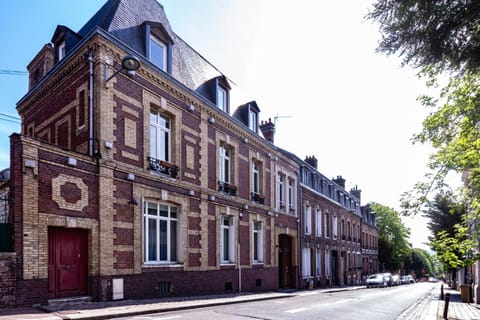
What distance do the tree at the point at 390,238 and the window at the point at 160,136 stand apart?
52649mm

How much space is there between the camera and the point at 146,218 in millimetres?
14141

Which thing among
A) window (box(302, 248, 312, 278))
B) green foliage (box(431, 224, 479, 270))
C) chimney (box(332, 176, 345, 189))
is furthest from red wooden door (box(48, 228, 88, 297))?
chimney (box(332, 176, 345, 189))

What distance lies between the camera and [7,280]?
30.9 ft

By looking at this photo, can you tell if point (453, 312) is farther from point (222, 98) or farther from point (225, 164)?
point (222, 98)

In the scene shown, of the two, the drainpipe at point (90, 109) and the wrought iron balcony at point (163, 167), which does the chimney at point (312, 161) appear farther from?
the drainpipe at point (90, 109)

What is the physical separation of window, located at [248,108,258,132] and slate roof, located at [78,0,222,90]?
10.6 ft

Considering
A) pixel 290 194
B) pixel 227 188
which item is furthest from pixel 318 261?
pixel 227 188

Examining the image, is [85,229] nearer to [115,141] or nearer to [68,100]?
[115,141]

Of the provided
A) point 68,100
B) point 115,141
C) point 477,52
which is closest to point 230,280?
point 115,141

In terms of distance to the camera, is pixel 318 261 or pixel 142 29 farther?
pixel 318 261

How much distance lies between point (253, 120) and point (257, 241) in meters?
6.52

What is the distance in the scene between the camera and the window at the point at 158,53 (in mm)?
15383

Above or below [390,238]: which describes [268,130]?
above

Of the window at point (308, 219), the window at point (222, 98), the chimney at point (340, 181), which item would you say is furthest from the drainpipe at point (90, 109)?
the chimney at point (340, 181)
